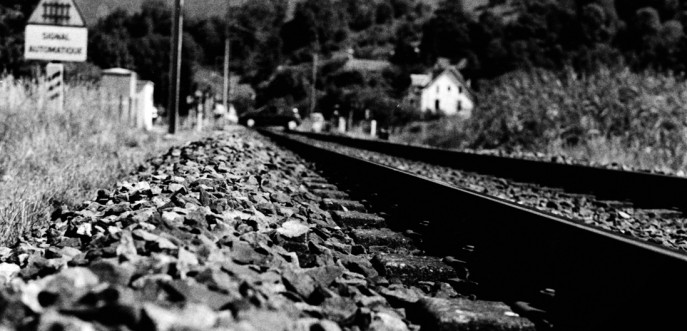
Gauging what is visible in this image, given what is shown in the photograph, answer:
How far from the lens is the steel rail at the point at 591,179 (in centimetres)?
732

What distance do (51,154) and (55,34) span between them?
17.1ft

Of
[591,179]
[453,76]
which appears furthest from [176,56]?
[453,76]

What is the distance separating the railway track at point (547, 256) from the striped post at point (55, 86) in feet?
20.0

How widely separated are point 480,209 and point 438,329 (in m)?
1.65

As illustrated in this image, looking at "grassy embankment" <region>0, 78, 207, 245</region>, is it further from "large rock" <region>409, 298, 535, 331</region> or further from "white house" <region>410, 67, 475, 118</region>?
"white house" <region>410, 67, 475, 118</region>

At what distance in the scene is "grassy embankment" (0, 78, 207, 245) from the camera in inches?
177

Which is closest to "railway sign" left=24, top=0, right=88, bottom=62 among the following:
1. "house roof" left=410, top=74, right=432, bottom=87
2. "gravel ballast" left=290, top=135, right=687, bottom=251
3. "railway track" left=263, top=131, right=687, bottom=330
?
"gravel ballast" left=290, top=135, right=687, bottom=251

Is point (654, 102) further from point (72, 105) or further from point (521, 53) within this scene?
point (521, 53)

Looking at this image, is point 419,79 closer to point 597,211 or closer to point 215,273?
point 597,211

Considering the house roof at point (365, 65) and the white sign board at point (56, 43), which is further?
the house roof at point (365, 65)

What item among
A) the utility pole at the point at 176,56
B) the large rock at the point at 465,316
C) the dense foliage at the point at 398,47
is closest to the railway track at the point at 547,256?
the large rock at the point at 465,316

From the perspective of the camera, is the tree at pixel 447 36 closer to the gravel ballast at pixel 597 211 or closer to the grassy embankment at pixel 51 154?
the grassy embankment at pixel 51 154

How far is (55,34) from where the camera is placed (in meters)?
12.0

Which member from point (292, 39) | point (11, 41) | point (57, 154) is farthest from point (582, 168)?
point (292, 39)
